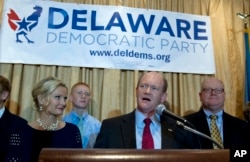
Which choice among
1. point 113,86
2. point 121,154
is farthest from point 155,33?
point 121,154

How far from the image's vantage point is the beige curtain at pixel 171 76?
2.72m

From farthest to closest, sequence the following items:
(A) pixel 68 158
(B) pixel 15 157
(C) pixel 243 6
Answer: (C) pixel 243 6 → (B) pixel 15 157 → (A) pixel 68 158

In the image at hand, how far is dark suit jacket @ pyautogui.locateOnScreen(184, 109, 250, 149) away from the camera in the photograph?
2.23 metres

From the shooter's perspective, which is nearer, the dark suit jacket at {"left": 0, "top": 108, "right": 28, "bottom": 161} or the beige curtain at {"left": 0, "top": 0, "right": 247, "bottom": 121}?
the dark suit jacket at {"left": 0, "top": 108, "right": 28, "bottom": 161}

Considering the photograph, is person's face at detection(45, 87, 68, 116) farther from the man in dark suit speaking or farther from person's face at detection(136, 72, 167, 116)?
person's face at detection(136, 72, 167, 116)

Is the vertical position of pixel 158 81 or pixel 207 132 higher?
pixel 158 81

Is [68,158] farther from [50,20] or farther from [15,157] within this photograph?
[50,20]

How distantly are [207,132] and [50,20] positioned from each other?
180 cm

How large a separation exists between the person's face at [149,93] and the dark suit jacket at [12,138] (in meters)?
0.76

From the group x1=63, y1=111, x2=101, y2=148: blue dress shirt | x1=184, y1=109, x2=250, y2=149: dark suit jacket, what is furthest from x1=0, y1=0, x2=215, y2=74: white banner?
x1=184, y1=109, x2=250, y2=149: dark suit jacket

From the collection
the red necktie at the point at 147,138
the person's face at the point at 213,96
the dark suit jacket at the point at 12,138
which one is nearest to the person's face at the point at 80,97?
the dark suit jacket at the point at 12,138

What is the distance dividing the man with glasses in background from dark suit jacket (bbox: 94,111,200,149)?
1.98ft

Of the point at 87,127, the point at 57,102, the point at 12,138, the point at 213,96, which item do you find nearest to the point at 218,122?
the point at 213,96

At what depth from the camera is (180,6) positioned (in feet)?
10.7
